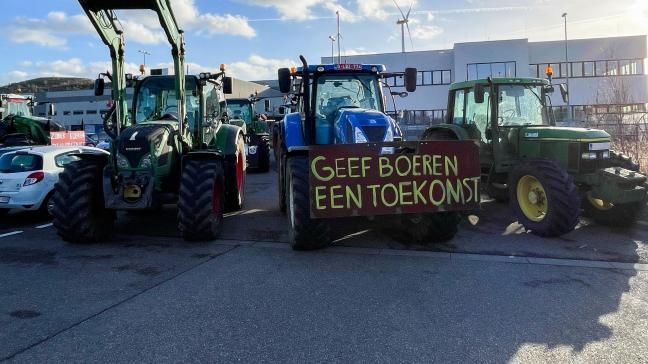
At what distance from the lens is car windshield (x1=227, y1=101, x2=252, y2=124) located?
18859mm

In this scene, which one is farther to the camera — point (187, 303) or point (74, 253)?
point (74, 253)

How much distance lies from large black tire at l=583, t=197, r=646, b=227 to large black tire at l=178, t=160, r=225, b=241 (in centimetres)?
600

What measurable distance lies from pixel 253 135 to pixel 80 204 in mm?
10516

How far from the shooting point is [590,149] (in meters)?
7.66

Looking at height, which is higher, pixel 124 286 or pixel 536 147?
pixel 536 147

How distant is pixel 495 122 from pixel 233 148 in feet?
15.3

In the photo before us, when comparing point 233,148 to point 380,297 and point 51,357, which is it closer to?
point 380,297

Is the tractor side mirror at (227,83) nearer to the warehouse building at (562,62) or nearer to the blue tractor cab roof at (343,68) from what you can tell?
the blue tractor cab roof at (343,68)

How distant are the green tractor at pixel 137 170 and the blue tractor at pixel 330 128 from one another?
122 centimetres

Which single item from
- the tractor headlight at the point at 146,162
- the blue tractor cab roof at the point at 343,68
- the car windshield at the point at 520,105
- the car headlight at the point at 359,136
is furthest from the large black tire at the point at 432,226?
the tractor headlight at the point at 146,162

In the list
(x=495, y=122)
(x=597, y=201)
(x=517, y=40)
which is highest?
(x=517, y=40)

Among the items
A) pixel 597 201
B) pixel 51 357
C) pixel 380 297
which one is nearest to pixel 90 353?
pixel 51 357

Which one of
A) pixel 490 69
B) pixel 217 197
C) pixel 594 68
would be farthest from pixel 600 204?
pixel 594 68

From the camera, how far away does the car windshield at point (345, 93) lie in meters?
7.79
